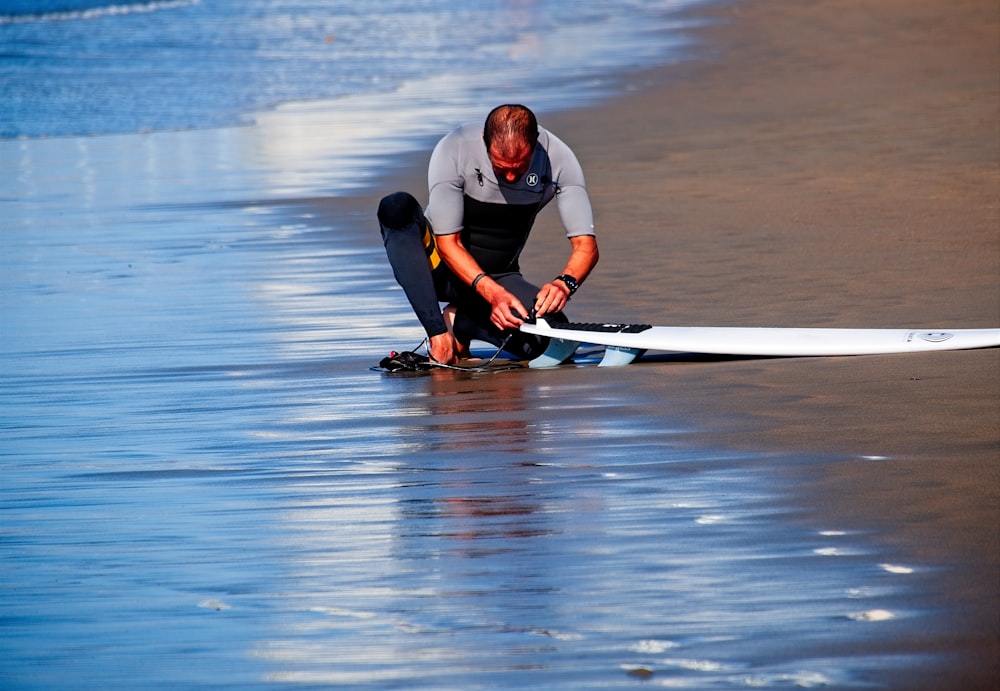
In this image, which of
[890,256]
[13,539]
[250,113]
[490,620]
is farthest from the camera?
[250,113]

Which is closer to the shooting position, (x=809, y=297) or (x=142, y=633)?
(x=142, y=633)

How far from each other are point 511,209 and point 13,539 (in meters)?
2.80

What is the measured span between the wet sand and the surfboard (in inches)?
3.2

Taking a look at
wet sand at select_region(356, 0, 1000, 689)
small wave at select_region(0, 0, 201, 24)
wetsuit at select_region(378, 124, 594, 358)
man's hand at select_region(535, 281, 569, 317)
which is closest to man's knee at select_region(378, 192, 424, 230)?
wetsuit at select_region(378, 124, 594, 358)

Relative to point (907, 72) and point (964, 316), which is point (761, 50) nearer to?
point (907, 72)

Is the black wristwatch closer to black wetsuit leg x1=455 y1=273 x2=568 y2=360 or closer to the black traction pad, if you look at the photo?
the black traction pad

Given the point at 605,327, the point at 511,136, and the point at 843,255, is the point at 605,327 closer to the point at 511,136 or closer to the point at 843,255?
the point at 511,136

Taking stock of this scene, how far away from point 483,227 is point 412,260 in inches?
12.9

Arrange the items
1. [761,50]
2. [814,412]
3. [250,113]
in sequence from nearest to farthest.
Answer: [814,412]
[250,113]
[761,50]

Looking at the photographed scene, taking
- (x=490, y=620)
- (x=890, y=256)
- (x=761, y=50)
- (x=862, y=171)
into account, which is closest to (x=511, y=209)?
(x=890, y=256)

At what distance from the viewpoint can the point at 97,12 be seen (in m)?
36.0

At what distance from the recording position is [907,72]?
16719 millimetres

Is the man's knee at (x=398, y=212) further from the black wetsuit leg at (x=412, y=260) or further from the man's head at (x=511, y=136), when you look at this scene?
the man's head at (x=511, y=136)

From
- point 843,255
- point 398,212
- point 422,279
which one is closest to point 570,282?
point 422,279
